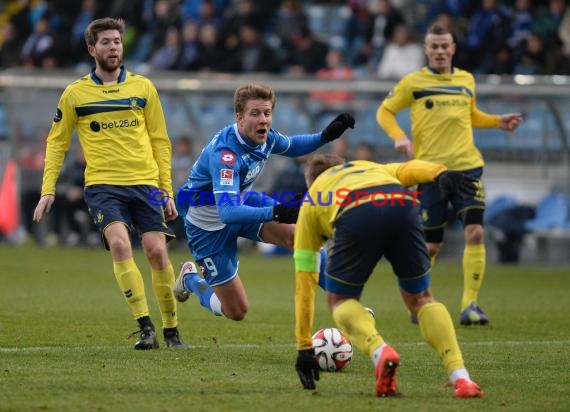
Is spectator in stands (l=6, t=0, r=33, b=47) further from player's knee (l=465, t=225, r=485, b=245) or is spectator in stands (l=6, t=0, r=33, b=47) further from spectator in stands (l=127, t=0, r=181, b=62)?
player's knee (l=465, t=225, r=485, b=245)

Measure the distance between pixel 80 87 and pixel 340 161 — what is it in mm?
2894

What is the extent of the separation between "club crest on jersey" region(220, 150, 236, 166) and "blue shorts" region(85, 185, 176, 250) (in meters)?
0.95

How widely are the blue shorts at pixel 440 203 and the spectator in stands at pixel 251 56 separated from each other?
1002 cm

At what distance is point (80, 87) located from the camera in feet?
30.2

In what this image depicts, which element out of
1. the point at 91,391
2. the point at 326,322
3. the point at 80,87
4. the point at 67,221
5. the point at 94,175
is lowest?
the point at 67,221

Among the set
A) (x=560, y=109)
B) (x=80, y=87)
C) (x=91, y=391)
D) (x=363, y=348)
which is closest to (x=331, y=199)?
(x=363, y=348)

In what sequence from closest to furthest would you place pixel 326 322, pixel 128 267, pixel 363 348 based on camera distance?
pixel 363 348, pixel 128 267, pixel 326 322

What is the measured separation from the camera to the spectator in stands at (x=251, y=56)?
21344 millimetres

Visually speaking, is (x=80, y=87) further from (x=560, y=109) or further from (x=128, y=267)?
→ (x=560, y=109)

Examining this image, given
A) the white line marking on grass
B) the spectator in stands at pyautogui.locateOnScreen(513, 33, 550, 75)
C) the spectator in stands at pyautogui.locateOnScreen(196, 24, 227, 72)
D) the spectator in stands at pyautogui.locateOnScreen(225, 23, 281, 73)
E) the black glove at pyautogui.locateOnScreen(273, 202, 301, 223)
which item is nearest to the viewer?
the black glove at pyautogui.locateOnScreen(273, 202, 301, 223)

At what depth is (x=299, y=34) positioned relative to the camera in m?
21.7

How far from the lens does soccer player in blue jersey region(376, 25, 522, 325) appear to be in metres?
11.3

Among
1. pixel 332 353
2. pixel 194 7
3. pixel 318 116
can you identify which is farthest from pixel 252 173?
pixel 194 7

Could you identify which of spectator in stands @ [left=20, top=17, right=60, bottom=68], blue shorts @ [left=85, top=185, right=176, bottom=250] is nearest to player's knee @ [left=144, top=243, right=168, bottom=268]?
Answer: blue shorts @ [left=85, top=185, right=176, bottom=250]
